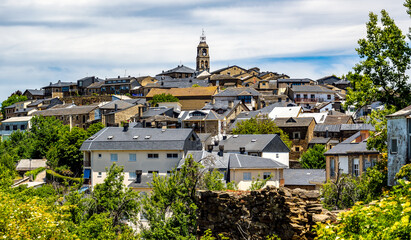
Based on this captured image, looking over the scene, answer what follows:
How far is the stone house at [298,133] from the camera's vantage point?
74688mm

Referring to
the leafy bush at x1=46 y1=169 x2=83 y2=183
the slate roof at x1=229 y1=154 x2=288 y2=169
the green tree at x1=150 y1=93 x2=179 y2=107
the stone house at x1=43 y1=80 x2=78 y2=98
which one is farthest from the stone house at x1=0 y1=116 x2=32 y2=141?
the slate roof at x1=229 y1=154 x2=288 y2=169

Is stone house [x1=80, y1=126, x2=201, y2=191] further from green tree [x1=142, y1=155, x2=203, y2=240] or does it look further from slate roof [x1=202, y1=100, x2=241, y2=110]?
slate roof [x1=202, y1=100, x2=241, y2=110]

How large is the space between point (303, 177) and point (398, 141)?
32.1 m

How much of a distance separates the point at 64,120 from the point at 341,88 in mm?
68057

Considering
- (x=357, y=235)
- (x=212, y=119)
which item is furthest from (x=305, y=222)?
(x=212, y=119)

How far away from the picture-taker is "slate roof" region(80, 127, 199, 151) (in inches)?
2281

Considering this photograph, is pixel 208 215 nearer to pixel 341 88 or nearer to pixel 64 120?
pixel 64 120

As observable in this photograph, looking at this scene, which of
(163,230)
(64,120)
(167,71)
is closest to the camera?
(163,230)

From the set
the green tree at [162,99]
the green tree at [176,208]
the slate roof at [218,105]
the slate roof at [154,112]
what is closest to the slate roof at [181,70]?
the green tree at [162,99]

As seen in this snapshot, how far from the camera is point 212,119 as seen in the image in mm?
81875

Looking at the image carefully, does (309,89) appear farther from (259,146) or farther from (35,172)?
(35,172)

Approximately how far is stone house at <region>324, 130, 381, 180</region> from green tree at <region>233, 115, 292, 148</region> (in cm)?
2541

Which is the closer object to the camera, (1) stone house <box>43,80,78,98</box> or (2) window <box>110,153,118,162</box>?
(2) window <box>110,153,118,162</box>

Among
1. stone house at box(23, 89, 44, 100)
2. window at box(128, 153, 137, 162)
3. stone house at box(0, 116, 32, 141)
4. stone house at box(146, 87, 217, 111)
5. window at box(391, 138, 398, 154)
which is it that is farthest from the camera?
stone house at box(23, 89, 44, 100)
